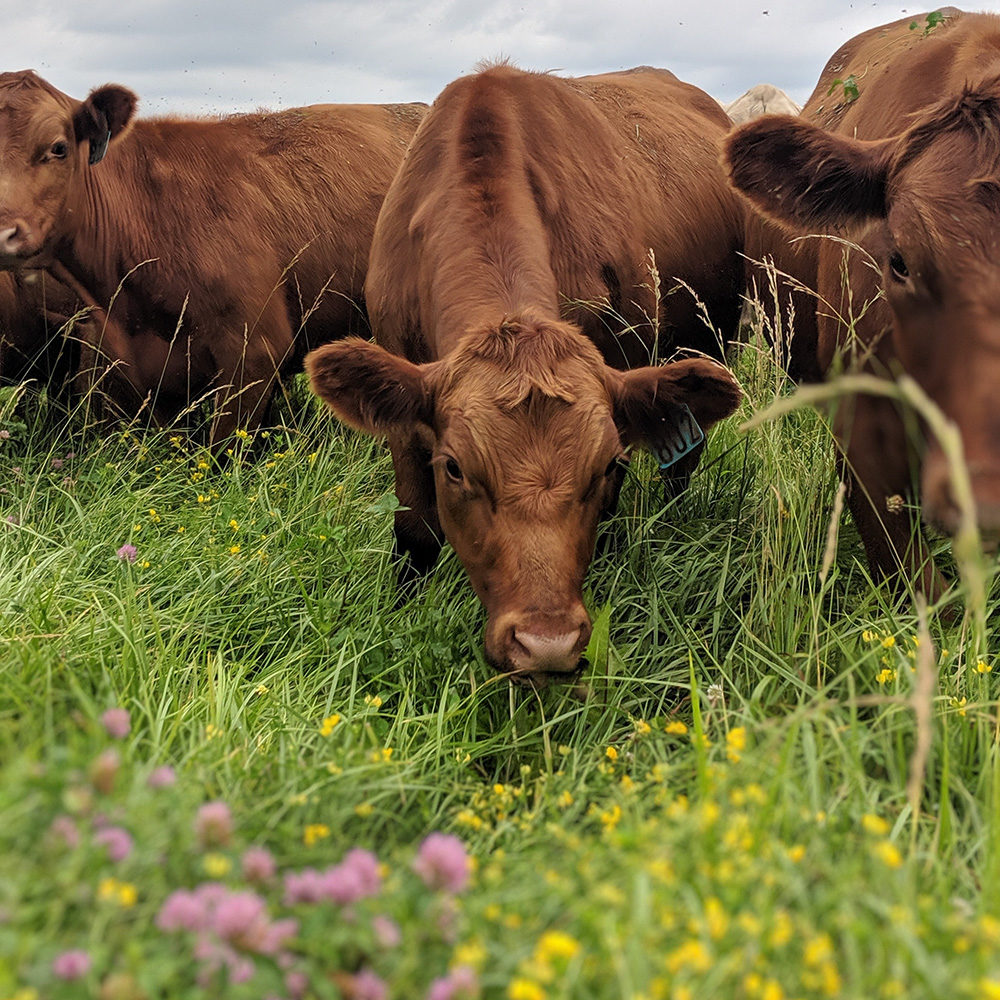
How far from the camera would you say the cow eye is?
3.17 metres

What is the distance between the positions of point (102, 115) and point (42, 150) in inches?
19.7

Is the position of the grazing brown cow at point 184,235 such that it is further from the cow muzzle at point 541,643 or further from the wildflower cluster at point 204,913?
the wildflower cluster at point 204,913

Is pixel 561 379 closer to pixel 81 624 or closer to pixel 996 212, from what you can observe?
pixel 996 212

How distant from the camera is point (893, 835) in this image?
2215 mm

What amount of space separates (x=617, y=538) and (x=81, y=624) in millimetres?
2161

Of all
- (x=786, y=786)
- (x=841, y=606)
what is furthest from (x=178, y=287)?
(x=786, y=786)

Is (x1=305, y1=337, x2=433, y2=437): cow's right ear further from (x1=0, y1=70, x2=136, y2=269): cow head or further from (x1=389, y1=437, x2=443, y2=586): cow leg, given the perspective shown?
(x1=0, y1=70, x2=136, y2=269): cow head

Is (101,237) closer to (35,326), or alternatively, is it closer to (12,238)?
(12,238)

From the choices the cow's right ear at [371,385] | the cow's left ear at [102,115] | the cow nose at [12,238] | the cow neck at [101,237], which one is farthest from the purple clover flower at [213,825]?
the cow's left ear at [102,115]

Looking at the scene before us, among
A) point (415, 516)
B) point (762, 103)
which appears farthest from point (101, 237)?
point (762, 103)

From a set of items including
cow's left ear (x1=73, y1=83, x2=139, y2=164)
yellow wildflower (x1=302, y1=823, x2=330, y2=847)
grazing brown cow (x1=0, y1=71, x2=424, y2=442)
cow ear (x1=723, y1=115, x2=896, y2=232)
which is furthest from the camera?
cow's left ear (x1=73, y1=83, x2=139, y2=164)

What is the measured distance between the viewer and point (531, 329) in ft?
11.6

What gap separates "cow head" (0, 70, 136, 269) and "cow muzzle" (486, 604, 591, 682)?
3930 millimetres

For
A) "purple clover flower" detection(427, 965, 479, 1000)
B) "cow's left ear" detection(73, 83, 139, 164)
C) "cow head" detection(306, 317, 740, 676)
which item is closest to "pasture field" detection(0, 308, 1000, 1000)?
"purple clover flower" detection(427, 965, 479, 1000)
